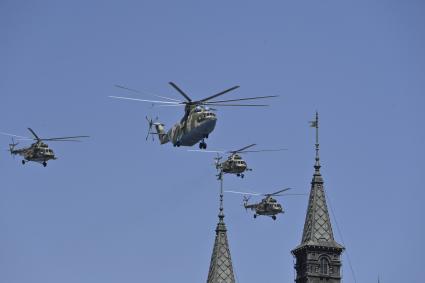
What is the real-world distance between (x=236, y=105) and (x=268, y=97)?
8.63 meters

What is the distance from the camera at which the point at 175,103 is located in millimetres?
195625

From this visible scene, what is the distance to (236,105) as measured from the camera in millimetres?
190500

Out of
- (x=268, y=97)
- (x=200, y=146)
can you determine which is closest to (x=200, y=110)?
(x=200, y=146)

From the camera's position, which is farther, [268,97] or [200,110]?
[200,110]

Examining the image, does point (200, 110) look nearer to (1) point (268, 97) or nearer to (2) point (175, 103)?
(2) point (175, 103)

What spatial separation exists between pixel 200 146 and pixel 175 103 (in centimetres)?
579

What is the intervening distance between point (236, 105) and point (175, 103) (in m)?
8.37

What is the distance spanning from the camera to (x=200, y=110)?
199 metres

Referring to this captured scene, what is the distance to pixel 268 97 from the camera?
599 feet

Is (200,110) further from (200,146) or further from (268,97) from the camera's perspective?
(268,97)

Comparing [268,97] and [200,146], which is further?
[200,146]

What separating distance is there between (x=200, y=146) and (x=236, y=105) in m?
9.22

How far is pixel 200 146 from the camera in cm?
→ 19762
